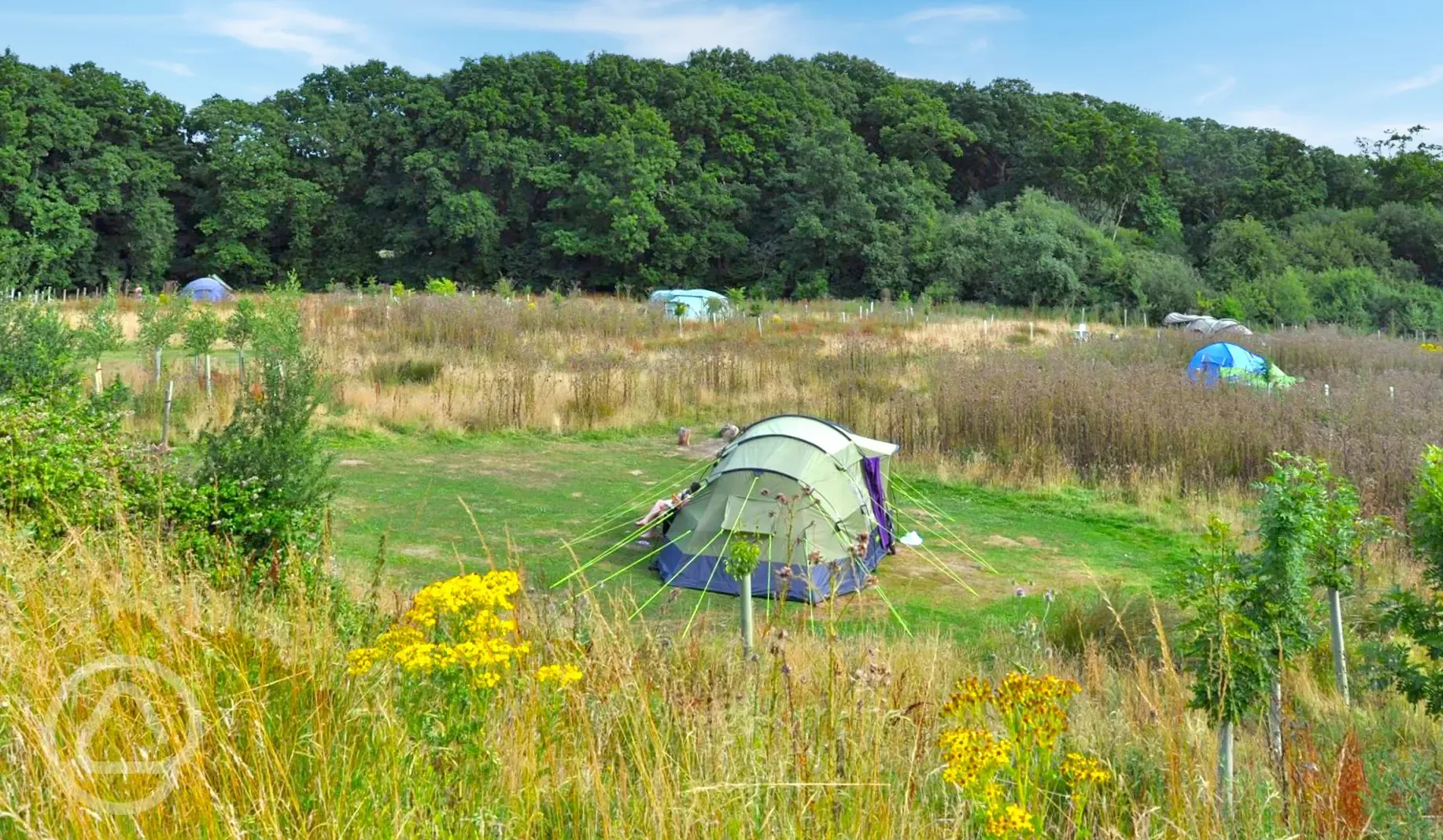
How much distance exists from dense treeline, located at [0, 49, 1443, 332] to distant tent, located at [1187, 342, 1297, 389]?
18501 millimetres

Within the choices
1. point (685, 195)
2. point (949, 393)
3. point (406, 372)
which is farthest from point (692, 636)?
point (685, 195)

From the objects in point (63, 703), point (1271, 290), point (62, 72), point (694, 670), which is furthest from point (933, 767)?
point (62, 72)

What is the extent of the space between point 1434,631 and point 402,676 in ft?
11.9

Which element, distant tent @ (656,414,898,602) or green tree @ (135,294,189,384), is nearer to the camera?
distant tent @ (656,414,898,602)

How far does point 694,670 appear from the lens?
3451mm

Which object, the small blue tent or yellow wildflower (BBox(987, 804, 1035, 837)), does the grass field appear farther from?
the small blue tent

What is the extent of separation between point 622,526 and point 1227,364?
11.2 meters

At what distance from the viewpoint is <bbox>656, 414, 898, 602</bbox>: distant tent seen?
787 centimetres

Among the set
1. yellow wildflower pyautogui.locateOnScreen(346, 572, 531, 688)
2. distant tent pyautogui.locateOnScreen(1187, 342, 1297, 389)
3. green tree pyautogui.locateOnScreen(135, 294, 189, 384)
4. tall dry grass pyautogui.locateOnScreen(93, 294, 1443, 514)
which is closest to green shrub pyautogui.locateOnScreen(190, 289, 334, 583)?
yellow wildflower pyautogui.locateOnScreen(346, 572, 531, 688)

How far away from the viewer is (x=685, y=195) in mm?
43812

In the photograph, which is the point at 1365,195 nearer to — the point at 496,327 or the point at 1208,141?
the point at 1208,141

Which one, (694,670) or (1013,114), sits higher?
(1013,114)

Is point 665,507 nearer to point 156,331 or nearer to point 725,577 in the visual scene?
point 725,577

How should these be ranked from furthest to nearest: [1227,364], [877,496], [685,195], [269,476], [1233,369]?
[685,195], [1227,364], [1233,369], [877,496], [269,476]
